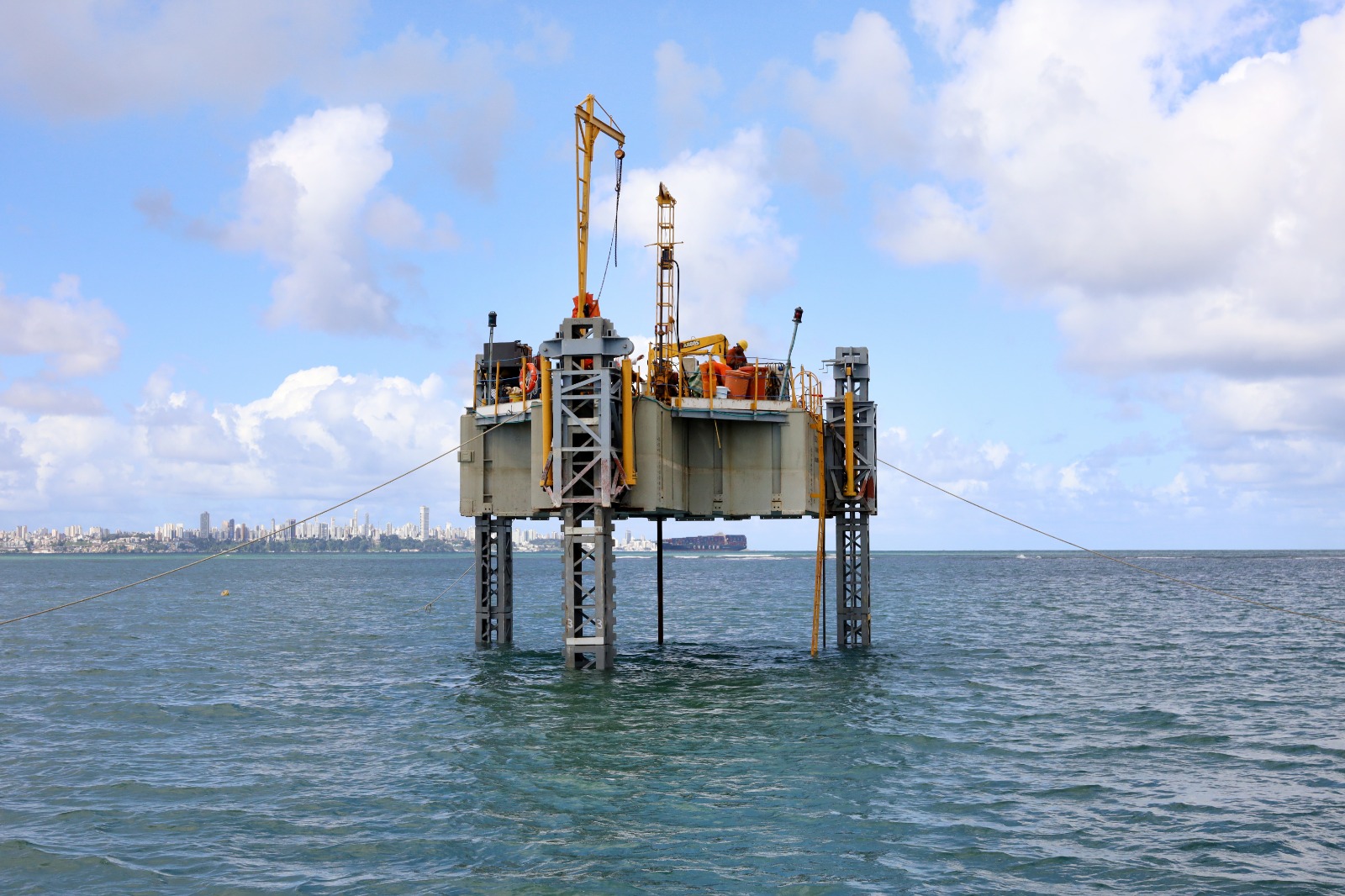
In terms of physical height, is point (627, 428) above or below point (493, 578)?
above

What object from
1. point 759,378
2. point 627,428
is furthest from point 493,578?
point 759,378

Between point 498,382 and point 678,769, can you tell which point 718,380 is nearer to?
point 498,382

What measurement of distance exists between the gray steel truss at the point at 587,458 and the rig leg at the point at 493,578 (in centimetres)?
722

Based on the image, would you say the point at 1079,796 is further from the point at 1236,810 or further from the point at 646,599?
the point at 646,599

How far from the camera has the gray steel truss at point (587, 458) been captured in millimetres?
31547

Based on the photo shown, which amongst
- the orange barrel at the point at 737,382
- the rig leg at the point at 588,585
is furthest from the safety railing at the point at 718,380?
the rig leg at the point at 588,585

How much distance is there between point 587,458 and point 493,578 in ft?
37.9

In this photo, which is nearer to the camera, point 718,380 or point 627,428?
point 627,428

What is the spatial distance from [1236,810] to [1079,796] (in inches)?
110

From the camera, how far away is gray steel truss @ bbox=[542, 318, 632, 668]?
104ft

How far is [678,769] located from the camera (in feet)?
73.3

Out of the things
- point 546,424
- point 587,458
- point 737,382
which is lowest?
point 587,458

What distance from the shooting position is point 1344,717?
29156 mm

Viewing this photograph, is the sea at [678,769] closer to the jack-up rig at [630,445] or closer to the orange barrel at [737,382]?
the jack-up rig at [630,445]
